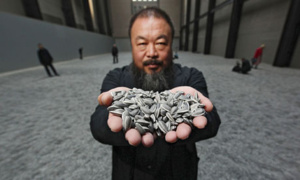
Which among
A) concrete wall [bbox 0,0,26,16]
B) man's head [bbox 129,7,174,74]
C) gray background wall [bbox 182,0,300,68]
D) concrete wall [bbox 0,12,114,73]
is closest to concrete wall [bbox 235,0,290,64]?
gray background wall [bbox 182,0,300,68]

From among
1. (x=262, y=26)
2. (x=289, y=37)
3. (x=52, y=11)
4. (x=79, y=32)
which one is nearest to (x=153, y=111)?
(x=289, y=37)

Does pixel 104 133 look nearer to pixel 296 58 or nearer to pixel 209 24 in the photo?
pixel 296 58

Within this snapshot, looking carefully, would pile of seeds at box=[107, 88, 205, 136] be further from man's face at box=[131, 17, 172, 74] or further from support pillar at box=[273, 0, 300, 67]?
support pillar at box=[273, 0, 300, 67]

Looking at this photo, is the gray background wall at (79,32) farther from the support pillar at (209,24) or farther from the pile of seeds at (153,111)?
the pile of seeds at (153,111)

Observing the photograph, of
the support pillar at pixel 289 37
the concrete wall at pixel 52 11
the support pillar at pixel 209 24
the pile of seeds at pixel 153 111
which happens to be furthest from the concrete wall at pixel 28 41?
the support pillar at pixel 289 37

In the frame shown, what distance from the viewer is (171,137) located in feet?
2.34

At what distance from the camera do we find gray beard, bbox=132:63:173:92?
119 cm

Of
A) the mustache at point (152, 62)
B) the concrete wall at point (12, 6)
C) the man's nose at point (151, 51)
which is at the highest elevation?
the concrete wall at point (12, 6)

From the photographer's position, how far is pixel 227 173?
1.69 m

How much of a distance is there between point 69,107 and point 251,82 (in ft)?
20.5

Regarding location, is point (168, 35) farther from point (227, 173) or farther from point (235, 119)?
point (235, 119)

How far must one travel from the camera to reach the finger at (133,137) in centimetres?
67

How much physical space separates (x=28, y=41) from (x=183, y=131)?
42.2ft

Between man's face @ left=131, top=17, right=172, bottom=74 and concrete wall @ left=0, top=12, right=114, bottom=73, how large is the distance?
34.5 ft
